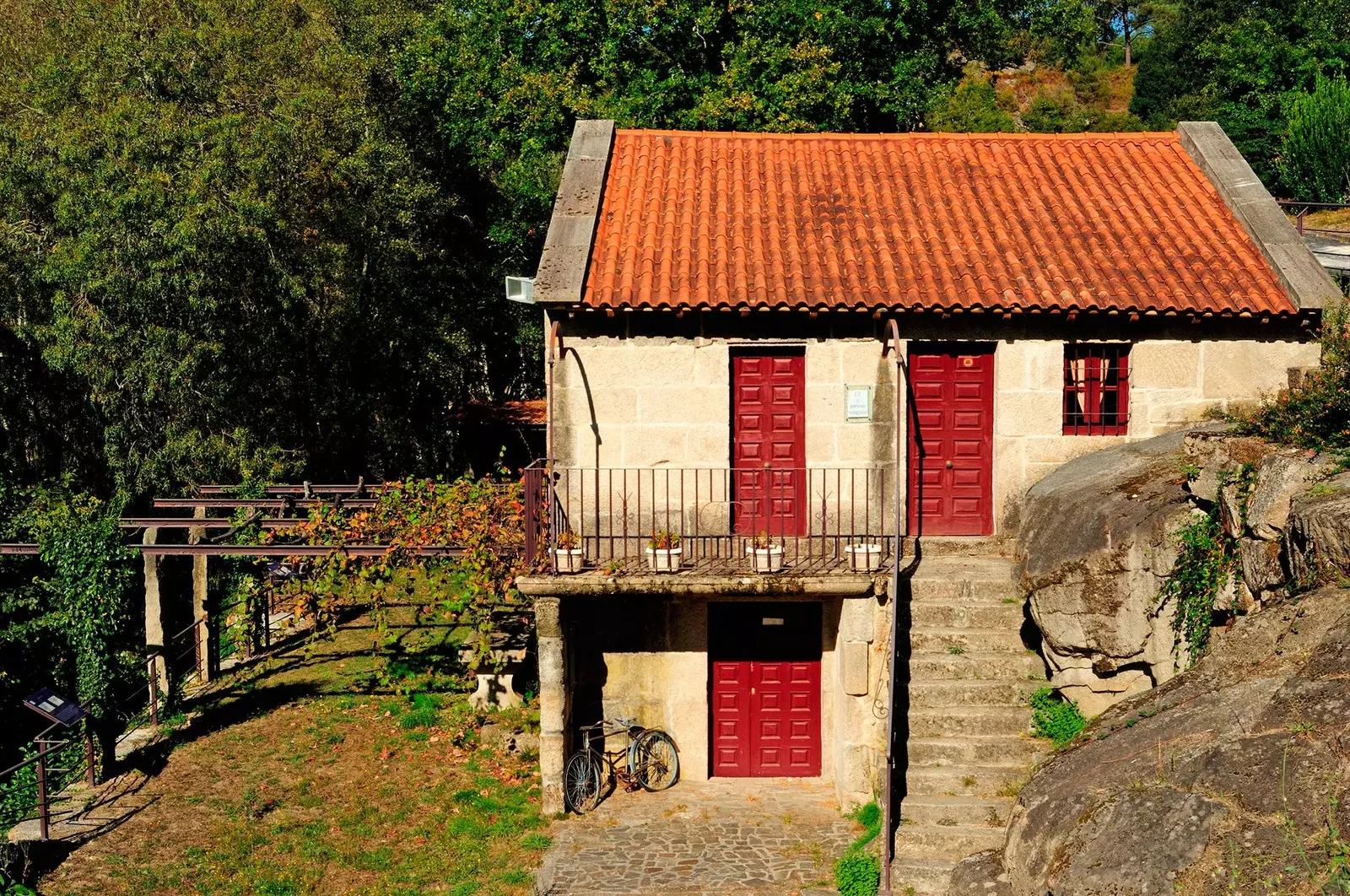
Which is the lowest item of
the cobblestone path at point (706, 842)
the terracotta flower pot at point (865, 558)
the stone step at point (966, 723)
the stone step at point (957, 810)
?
the cobblestone path at point (706, 842)

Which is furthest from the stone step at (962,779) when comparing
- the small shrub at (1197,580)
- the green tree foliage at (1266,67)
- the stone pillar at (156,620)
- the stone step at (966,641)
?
the green tree foliage at (1266,67)

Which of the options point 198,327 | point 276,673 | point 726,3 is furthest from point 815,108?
point 276,673

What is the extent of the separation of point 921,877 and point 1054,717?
219 centimetres

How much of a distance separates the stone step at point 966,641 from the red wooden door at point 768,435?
6.34ft

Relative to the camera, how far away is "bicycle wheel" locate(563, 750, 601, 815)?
43.2 ft

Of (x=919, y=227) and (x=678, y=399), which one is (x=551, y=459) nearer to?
(x=678, y=399)

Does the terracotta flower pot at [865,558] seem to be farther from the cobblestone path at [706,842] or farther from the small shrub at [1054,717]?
the cobblestone path at [706,842]

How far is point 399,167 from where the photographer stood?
24125mm

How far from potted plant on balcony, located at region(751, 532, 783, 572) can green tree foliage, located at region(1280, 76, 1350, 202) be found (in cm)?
2367

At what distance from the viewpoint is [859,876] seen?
1134 centimetres

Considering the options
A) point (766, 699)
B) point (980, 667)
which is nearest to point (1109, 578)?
point (980, 667)

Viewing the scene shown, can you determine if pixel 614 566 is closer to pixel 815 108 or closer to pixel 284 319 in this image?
pixel 284 319

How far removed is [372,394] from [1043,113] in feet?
94.5

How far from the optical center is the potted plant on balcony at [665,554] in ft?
41.9
